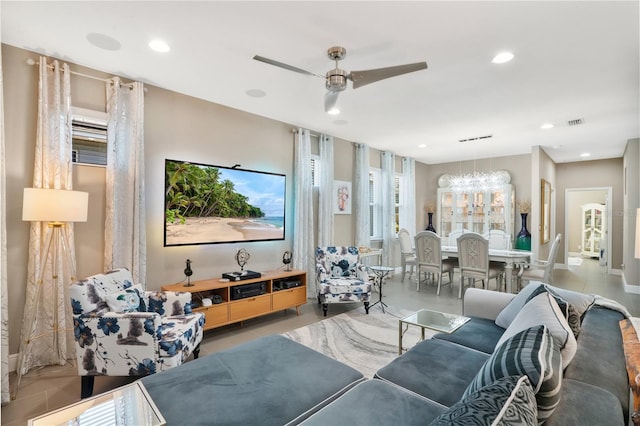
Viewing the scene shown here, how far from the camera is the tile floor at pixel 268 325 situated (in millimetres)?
2285

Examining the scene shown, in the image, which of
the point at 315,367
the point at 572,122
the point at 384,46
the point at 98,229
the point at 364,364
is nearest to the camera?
the point at 315,367

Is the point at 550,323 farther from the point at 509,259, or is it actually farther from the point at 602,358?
the point at 509,259

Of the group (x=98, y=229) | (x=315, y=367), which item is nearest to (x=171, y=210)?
(x=98, y=229)

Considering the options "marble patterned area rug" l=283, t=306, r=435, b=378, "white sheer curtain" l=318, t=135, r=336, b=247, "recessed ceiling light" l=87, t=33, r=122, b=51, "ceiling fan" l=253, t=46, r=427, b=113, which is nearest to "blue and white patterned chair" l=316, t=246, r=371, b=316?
"marble patterned area rug" l=283, t=306, r=435, b=378

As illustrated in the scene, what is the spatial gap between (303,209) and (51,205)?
3.02 meters

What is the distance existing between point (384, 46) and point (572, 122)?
3766 mm

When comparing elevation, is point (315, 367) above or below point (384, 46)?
below

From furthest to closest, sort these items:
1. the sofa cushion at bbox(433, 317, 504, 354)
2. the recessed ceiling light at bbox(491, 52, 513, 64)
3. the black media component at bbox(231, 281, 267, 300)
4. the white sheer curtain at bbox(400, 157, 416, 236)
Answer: the white sheer curtain at bbox(400, 157, 416, 236)
the black media component at bbox(231, 281, 267, 300)
the recessed ceiling light at bbox(491, 52, 513, 64)
the sofa cushion at bbox(433, 317, 504, 354)

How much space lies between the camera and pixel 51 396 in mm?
2355

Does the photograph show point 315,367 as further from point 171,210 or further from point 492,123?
point 492,123

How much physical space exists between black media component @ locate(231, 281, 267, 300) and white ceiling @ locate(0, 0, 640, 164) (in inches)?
88.2

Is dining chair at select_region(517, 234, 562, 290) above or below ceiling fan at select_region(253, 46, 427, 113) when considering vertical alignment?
below

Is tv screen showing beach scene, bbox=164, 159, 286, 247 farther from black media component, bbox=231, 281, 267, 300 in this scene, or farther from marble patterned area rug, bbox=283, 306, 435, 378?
marble patterned area rug, bbox=283, 306, 435, 378

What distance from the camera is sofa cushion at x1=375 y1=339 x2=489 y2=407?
1.57 meters
